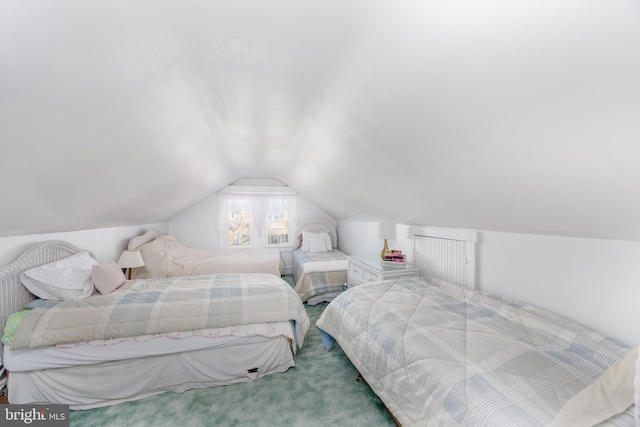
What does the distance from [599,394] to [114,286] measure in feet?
10.0

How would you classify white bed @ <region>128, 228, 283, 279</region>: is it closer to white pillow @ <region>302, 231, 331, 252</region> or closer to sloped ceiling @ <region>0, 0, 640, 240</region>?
white pillow @ <region>302, 231, 331, 252</region>

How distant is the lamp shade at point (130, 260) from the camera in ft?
10.3

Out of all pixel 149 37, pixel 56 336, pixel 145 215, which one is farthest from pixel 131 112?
pixel 145 215

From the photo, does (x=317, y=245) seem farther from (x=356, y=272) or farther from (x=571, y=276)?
(x=571, y=276)

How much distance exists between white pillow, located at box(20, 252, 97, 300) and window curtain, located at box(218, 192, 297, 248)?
9.64 ft

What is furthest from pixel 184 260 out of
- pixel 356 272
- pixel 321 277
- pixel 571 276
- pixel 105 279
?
pixel 571 276

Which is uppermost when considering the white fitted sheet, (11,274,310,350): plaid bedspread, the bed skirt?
(11,274,310,350): plaid bedspread

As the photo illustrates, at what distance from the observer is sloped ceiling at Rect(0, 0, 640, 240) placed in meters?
0.77

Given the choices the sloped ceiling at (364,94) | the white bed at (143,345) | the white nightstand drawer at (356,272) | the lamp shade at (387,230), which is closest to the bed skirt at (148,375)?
the white bed at (143,345)

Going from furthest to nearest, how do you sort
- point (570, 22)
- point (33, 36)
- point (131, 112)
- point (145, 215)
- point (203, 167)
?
point (145, 215) < point (203, 167) < point (131, 112) < point (33, 36) < point (570, 22)

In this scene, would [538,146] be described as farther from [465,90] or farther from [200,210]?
[200,210]

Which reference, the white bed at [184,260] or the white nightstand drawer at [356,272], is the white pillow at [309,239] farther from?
the white nightstand drawer at [356,272]

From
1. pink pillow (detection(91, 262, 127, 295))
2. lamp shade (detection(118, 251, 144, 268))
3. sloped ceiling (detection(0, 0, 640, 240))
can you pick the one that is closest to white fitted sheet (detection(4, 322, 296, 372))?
pink pillow (detection(91, 262, 127, 295))

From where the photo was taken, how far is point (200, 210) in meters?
5.21
